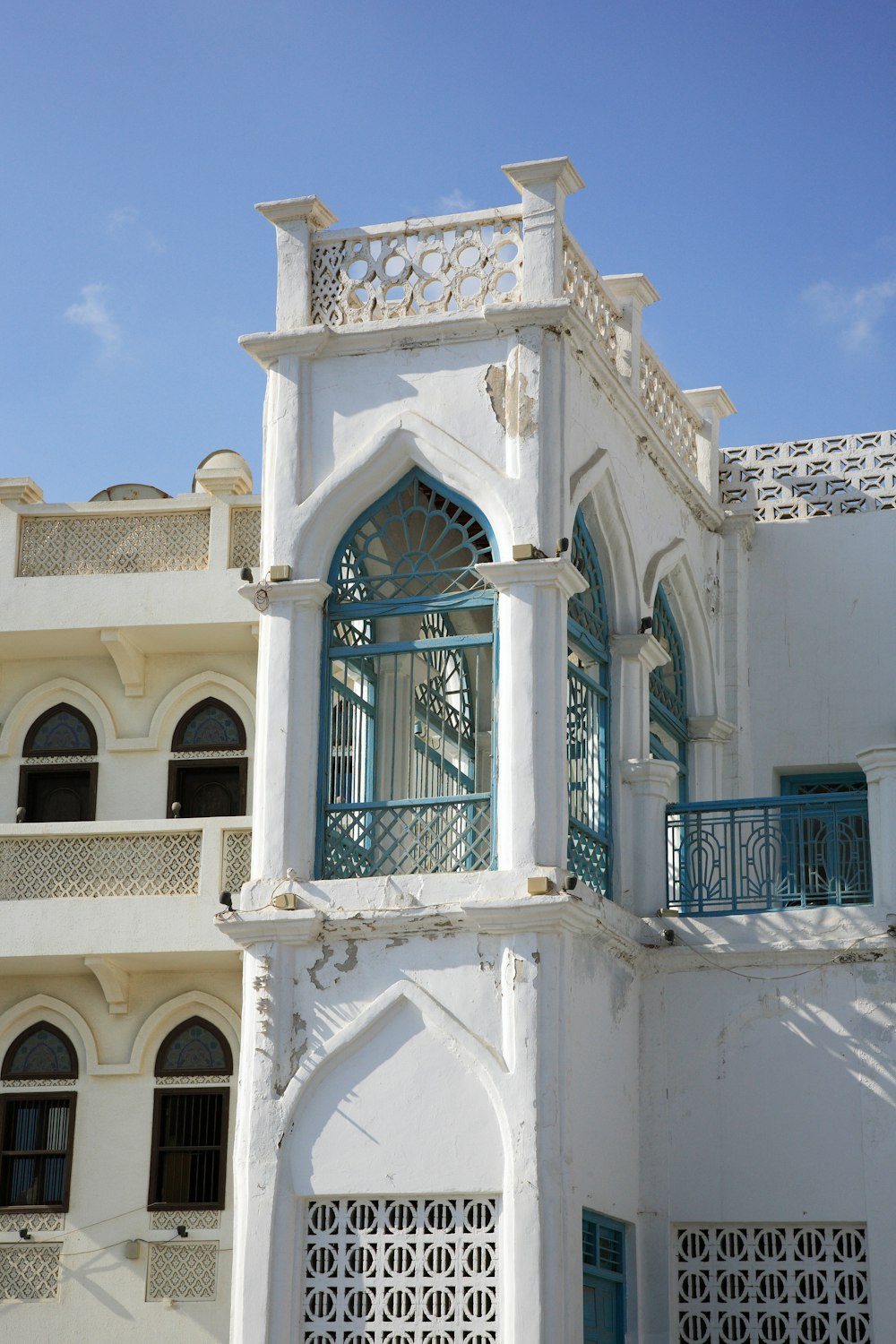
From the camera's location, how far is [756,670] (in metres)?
14.0

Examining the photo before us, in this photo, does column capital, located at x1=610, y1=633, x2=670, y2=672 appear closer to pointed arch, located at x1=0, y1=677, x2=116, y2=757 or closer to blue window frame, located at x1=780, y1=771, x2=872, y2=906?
blue window frame, located at x1=780, y1=771, x2=872, y2=906

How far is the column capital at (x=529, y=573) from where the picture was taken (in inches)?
414

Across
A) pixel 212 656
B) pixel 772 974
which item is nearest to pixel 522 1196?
pixel 772 974

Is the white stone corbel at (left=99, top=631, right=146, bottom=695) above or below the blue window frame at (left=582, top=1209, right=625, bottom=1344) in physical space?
above

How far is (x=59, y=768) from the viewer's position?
14.5 m

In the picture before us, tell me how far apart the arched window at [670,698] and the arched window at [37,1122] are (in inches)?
183

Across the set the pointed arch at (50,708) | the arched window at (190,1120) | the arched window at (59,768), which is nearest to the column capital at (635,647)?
the arched window at (190,1120)

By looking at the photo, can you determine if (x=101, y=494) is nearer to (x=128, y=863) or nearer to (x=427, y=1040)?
(x=128, y=863)

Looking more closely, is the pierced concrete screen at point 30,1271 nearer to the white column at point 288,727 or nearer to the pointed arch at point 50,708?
the pointed arch at point 50,708

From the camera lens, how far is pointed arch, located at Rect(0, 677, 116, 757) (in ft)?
47.4

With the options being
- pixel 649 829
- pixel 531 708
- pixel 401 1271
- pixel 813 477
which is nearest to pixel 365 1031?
pixel 401 1271

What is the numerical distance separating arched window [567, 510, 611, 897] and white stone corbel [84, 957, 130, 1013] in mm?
3658

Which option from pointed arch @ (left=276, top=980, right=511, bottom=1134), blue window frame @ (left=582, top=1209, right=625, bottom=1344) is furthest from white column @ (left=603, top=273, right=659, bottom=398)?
blue window frame @ (left=582, top=1209, right=625, bottom=1344)

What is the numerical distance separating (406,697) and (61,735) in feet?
11.0
